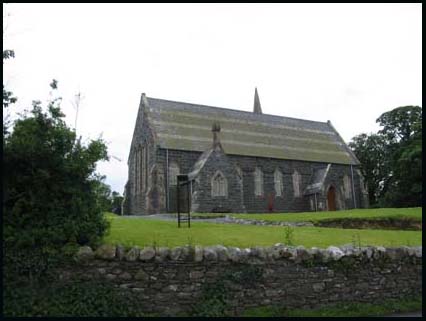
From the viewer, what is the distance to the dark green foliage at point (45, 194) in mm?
9500

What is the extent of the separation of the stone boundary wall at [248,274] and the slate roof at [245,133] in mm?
27895

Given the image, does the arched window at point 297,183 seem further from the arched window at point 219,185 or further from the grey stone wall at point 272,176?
the arched window at point 219,185

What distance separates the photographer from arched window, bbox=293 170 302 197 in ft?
149

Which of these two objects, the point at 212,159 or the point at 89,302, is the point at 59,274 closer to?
the point at 89,302

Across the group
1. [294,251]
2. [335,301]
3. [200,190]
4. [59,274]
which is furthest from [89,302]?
[200,190]

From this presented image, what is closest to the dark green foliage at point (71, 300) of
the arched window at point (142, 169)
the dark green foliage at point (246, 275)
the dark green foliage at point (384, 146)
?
the dark green foliage at point (246, 275)

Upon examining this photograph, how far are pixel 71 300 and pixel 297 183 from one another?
125 ft

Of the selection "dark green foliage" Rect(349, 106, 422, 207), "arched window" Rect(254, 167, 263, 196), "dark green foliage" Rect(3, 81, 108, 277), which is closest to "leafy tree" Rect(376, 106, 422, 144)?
"dark green foliage" Rect(349, 106, 422, 207)

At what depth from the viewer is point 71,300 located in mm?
9398

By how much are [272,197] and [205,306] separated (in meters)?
34.3

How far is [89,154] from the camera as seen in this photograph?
1098cm

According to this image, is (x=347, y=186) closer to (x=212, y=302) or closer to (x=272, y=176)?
(x=272, y=176)

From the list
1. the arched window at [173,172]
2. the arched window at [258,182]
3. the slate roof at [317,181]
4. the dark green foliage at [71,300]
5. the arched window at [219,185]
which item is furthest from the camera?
the slate roof at [317,181]

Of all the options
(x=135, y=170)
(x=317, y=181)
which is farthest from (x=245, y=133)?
(x=135, y=170)
